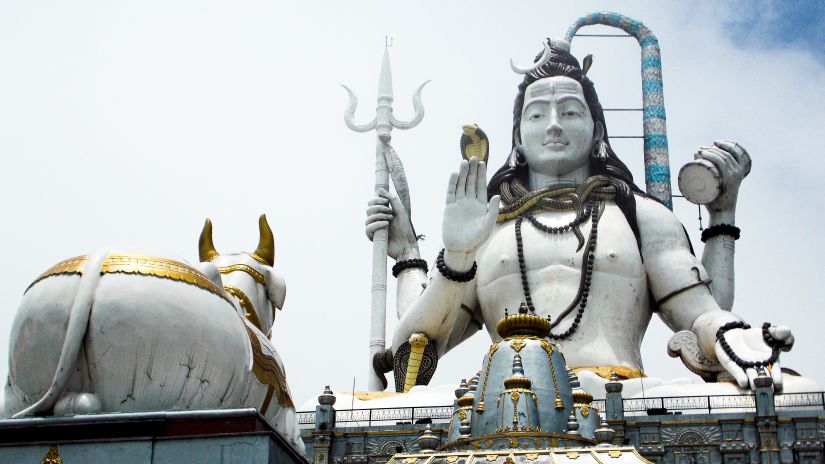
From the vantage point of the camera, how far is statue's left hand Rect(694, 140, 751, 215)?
1572 cm

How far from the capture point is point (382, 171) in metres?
17.4

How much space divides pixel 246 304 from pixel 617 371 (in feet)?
23.6

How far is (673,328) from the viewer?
15.5 meters

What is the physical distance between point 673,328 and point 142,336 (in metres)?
10.9

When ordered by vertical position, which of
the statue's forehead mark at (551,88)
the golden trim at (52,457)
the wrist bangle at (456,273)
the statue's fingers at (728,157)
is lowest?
the golden trim at (52,457)

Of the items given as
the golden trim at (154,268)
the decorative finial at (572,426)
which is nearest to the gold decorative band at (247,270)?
the golden trim at (154,268)

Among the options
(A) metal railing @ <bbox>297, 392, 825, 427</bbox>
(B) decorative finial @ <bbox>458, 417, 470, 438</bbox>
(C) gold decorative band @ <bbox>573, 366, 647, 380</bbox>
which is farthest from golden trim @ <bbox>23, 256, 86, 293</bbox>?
(C) gold decorative band @ <bbox>573, 366, 647, 380</bbox>

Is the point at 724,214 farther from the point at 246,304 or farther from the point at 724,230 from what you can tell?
the point at 246,304

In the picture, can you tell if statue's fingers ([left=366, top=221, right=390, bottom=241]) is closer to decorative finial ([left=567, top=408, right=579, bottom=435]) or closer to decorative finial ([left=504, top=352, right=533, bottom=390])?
decorative finial ([left=504, top=352, right=533, bottom=390])

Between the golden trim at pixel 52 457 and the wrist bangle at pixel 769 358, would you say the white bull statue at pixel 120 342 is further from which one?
the wrist bangle at pixel 769 358

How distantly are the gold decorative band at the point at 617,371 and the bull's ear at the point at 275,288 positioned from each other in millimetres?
6502

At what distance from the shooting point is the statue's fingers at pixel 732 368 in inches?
532

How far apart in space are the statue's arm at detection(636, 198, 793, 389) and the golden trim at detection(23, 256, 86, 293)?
9503 millimetres

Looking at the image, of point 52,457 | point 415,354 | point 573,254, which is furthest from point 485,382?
point 573,254
